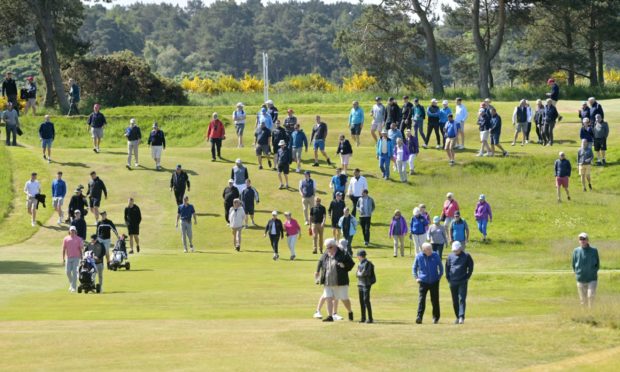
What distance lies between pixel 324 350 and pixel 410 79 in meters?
72.4

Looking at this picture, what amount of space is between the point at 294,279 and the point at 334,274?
25.0 ft

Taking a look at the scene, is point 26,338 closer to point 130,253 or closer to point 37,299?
point 37,299

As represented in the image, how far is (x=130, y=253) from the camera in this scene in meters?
40.0

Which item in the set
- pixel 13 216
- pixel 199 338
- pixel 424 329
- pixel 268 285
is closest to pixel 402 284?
pixel 268 285

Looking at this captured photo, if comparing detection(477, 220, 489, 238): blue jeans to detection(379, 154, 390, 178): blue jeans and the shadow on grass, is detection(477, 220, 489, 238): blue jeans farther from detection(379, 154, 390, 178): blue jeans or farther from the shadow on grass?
the shadow on grass

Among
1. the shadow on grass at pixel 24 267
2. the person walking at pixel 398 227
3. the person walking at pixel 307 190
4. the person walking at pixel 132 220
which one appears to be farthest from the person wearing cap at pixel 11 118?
the person walking at pixel 398 227

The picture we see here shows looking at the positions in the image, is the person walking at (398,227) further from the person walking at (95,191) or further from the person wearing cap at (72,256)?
the person wearing cap at (72,256)

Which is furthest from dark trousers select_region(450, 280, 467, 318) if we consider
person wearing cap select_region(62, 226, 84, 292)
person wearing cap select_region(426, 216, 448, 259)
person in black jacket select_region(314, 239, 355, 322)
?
person wearing cap select_region(62, 226, 84, 292)

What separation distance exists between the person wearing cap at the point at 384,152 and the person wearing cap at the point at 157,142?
8328 millimetres

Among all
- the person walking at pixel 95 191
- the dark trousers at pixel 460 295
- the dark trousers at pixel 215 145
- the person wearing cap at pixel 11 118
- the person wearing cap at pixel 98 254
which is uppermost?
the person wearing cap at pixel 11 118

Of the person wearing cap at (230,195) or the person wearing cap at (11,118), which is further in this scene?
the person wearing cap at (11,118)

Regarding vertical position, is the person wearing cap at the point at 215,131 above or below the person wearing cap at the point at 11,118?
below

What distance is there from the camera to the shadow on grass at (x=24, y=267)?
34.6 meters

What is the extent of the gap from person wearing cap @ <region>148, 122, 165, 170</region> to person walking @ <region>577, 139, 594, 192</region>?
51.6ft
